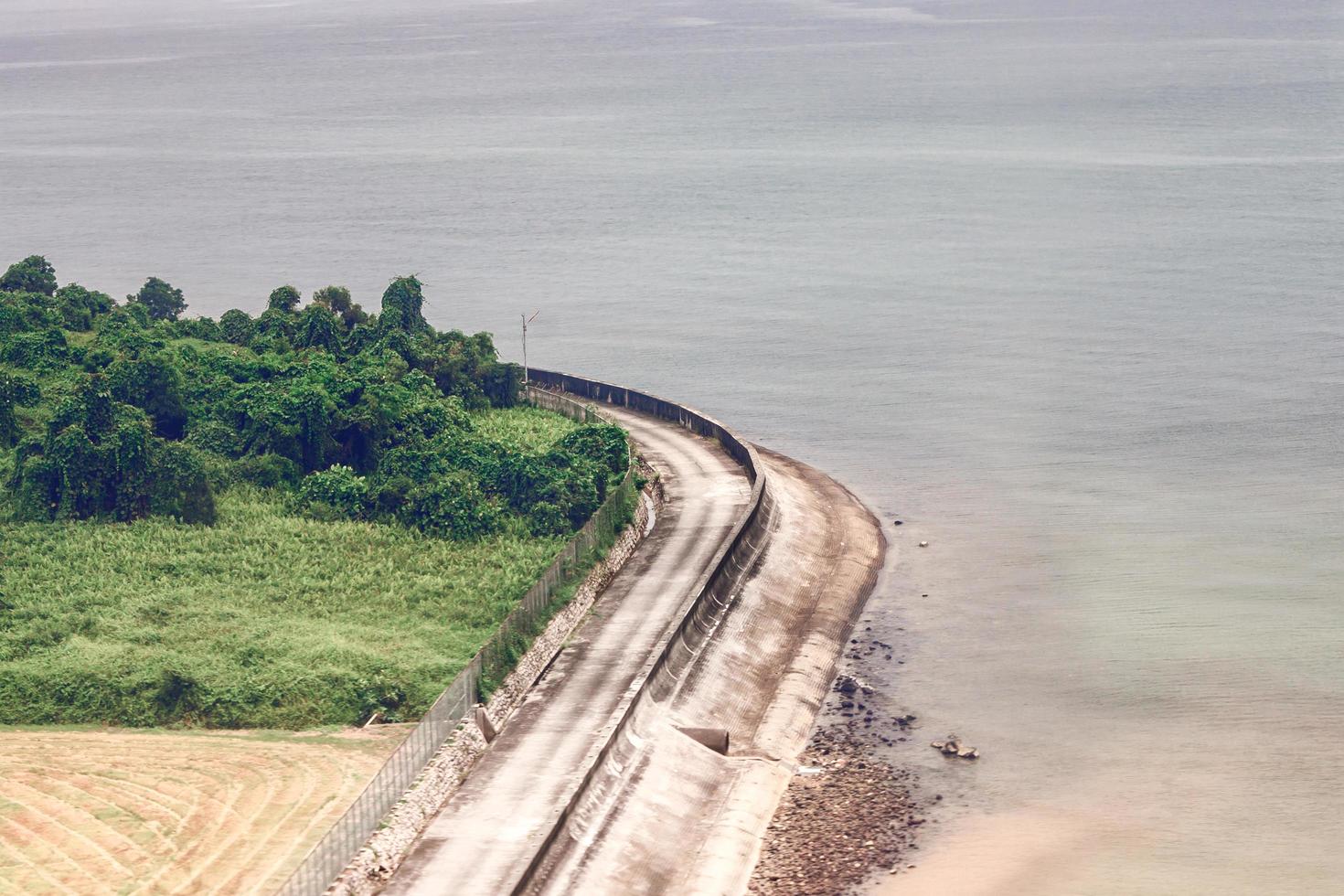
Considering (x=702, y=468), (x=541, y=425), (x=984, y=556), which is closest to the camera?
(x=984, y=556)

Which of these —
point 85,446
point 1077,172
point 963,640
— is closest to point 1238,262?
point 1077,172

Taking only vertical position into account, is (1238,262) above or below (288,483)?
above

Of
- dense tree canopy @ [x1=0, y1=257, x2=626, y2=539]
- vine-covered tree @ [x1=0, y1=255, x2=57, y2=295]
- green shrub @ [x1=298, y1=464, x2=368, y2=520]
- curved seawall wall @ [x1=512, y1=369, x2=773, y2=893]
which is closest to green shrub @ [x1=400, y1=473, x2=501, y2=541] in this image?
dense tree canopy @ [x1=0, y1=257, x2=626, y2=539]

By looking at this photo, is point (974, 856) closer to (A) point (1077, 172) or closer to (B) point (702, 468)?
(B) point (702, 468)

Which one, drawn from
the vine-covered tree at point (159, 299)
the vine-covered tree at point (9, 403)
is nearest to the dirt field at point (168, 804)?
the vine-covered tree at point (9, 403)

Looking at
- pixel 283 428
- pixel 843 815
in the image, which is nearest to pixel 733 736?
pixel 843 815

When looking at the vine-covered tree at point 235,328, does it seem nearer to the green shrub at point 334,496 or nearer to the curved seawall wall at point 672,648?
the curved seawall wall at point 672,648
